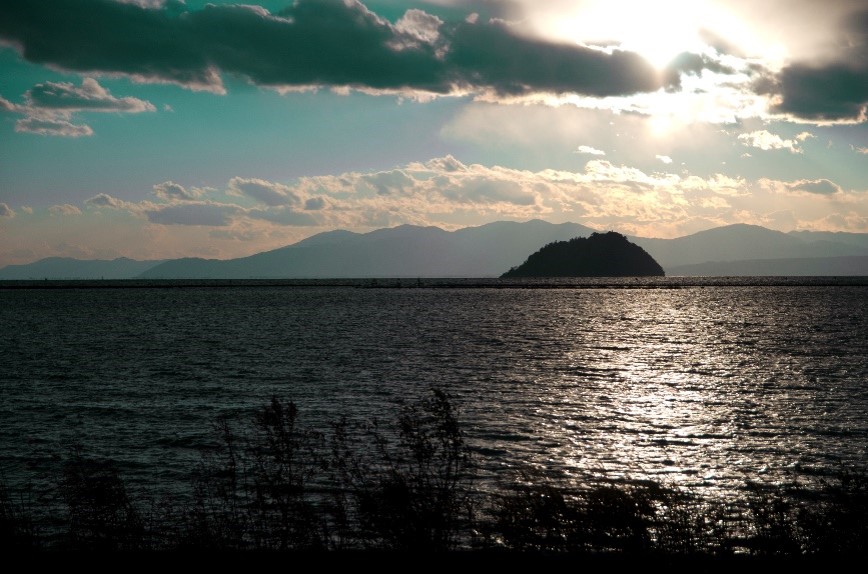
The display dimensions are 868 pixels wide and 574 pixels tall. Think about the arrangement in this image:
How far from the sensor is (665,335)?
305 ft

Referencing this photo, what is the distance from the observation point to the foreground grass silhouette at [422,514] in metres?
15.5

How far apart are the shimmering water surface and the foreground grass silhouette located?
2.63 meters

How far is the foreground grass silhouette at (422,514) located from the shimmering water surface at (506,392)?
263 cm

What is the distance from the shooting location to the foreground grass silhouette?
15539mm

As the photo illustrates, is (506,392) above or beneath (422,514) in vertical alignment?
beneath

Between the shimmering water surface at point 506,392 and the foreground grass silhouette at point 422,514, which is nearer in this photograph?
the foreground grass silhouette at point 422,514

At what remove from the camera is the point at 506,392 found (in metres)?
44.3

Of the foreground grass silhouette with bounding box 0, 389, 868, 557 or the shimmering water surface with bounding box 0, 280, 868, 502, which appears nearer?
the foreground grass silhouette with bounding box 0, 389, 868, 557

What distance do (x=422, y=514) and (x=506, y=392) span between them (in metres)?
29.1

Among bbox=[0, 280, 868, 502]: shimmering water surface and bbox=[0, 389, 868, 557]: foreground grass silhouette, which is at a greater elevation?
bbox=[0, 389, 868, 557]: foreground grass silhouette

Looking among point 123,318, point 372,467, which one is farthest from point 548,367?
point 123,318

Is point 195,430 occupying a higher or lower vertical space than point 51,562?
lower

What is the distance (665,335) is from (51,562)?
88693mm

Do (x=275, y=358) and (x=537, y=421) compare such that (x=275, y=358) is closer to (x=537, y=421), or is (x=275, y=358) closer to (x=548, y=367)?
(x=548, y=367)
